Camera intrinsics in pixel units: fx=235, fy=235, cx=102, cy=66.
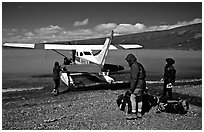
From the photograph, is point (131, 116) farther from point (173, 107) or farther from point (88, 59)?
point (88, 59)

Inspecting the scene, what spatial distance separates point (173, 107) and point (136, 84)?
4.29 feet

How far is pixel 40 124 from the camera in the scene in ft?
17.6

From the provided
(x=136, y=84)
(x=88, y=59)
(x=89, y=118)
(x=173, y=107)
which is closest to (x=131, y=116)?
(x=136, y=84)

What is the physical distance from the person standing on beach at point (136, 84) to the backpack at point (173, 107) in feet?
2.18

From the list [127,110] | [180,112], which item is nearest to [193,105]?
[180,112]

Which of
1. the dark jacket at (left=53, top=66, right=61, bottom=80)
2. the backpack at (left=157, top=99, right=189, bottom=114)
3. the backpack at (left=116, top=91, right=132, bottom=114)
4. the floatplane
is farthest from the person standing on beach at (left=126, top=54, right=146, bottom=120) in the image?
the floatplane

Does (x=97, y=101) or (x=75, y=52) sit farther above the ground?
(x=75, y=52)

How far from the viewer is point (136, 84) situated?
17.0 feet

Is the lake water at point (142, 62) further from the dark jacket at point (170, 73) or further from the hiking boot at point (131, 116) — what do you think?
the hiking boot at point (131, 116)

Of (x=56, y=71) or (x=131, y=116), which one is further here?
(x=56, y=71)

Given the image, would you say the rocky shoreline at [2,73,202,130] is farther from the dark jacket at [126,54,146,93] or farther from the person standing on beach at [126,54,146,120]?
the dark jacket at [126,54,146,93]

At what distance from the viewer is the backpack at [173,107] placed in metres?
5.72

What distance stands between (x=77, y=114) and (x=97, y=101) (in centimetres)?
134

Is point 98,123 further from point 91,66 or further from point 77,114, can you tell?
point 91,66
